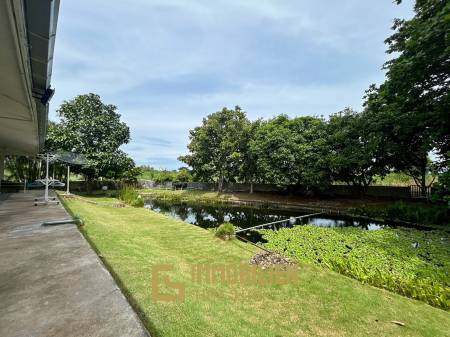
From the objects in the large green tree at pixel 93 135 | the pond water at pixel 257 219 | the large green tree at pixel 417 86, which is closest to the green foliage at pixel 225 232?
the pond water at pixel 257 219

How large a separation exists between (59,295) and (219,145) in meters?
20.7

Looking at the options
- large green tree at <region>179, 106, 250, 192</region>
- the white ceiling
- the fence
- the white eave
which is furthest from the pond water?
large green tree at <region>179, 106, 250, 192</region>

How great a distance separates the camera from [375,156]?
13836 millimetres

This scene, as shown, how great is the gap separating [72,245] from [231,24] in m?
7.80

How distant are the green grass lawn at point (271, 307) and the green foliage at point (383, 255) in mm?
317

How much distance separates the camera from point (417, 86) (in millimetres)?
9383

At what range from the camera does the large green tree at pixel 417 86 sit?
23.8 feet

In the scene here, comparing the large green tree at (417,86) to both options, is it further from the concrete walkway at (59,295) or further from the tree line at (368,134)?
the concrete walkway at (59,295)

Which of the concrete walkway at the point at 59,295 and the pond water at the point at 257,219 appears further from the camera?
the pond water at the point at 257,219

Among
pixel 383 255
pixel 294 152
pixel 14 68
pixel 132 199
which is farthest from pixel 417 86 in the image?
pixel 132 199

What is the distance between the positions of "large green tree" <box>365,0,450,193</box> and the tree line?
25 millimetres

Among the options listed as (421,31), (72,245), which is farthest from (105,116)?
(421,31)

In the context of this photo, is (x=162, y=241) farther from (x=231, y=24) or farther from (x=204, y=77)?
(x=204, y=77)

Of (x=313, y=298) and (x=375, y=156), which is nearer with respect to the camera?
(x=313, y=298)
